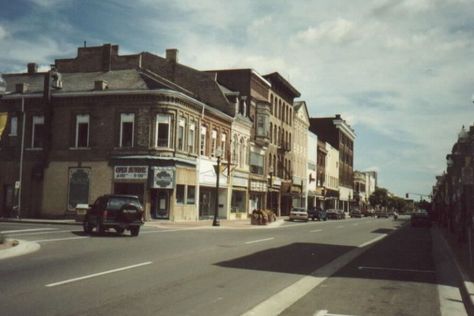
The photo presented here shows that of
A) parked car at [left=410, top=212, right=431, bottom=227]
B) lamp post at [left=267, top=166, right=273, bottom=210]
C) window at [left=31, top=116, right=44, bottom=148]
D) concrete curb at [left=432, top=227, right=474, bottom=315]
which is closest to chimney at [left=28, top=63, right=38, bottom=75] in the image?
window at [left=31, top=116, right=44, bottom=148]

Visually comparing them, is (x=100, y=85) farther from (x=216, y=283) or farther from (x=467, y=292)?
(x=467, y=292)

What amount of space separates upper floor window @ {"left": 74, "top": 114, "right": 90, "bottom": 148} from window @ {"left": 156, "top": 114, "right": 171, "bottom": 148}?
5.28 metres

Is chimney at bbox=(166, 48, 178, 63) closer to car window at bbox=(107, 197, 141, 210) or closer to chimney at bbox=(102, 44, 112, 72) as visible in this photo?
chimney at bbox=(102, 44, 112, 72)

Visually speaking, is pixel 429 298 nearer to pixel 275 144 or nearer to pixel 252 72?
pixel 252 72

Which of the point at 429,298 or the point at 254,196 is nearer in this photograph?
the point at 429,298

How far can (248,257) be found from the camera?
48.7 feet

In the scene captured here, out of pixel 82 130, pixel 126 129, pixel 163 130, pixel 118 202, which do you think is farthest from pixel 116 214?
pixel 82 130

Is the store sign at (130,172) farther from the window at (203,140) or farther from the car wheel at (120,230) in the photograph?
the car wheel at (120,230)

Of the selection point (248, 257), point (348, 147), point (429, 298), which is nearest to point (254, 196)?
point (248, 257)

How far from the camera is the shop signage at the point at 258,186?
2039 inches

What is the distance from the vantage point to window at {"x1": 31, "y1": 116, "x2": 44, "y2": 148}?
127 feet

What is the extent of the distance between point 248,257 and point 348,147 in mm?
→ 101265

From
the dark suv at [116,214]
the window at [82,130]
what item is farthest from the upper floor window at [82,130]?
the dark suv at [116,214]

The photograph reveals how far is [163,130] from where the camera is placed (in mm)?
36812
